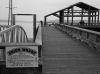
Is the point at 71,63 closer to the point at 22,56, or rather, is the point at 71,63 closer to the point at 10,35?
the point at 22,56

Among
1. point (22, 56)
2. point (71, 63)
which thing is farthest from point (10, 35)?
point (22, 56)

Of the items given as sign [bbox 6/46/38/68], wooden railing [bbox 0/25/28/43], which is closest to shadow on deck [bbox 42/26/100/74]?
sign [bbox 6/46/38/68]

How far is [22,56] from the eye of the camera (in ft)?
22.3

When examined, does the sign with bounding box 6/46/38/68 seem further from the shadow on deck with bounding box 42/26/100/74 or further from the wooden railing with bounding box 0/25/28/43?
the wooden railing with bounding box 0/25/28/43

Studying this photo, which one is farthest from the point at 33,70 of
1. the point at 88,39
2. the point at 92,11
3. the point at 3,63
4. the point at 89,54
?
the point at 92,11

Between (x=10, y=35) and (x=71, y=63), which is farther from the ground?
(x=10, y=35)

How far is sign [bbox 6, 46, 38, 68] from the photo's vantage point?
6.78 m

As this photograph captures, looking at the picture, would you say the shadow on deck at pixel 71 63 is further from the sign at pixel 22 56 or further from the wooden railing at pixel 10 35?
the wooden railing at pixel 10 35

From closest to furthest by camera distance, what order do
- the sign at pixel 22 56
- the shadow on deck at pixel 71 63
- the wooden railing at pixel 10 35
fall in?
the sign at pixel 22 56 < the shadow on deck at pixel 71 63 < the wooden railing at pixel 10 35

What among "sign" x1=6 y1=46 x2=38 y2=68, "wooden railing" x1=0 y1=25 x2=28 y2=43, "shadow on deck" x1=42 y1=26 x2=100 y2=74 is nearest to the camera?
"sign" x1=6 y1=46 x2=38 y2=68

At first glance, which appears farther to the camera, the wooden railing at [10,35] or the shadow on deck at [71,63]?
the wooden railing at [10,35]

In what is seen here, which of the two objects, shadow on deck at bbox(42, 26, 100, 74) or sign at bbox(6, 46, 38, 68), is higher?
sign at bbox(6, 46, 38, 68)

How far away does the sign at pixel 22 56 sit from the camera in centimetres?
678

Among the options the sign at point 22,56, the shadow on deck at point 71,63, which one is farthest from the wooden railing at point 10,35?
the sign at point 22,56
